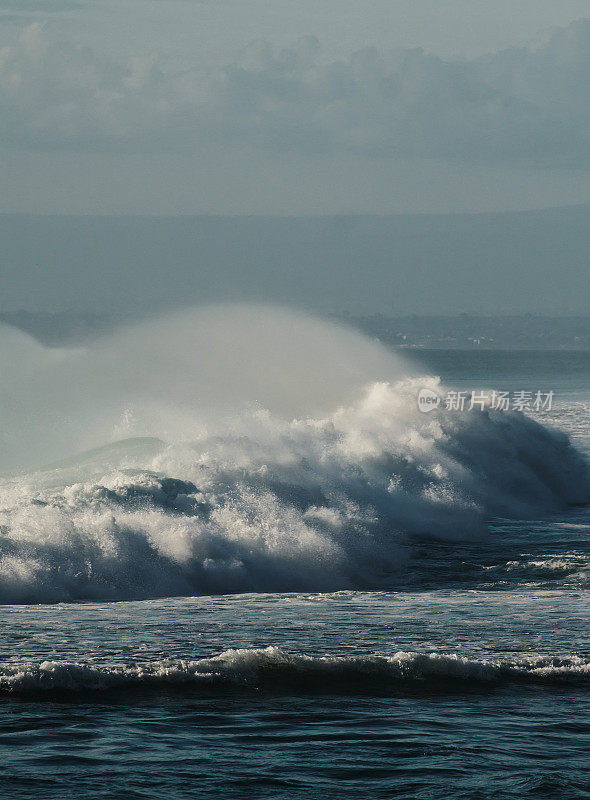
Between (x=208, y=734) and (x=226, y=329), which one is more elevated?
(x=226, y=329)

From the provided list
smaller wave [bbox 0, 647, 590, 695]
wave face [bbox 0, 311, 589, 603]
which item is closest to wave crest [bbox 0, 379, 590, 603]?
wave face [bbox 0, 311, 589, 603]

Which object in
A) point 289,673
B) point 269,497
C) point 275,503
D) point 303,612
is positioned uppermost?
point 269,497

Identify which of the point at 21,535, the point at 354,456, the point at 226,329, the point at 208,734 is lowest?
the point at 208,734

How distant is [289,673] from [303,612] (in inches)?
132

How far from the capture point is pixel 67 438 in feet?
131

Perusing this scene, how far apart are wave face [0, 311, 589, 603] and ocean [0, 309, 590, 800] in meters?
0.07

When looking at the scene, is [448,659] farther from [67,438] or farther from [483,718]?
[67,438]

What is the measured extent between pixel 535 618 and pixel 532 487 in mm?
17081

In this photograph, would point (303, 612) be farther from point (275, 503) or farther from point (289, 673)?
point (275, 503)

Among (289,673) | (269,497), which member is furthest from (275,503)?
(289,673)

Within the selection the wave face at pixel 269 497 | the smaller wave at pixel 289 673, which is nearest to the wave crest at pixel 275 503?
the wave face at pixel 269 497

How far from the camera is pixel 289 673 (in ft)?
42.2

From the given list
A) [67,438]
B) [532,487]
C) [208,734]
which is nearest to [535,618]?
[208,734]

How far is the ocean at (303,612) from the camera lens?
33.1 ft
